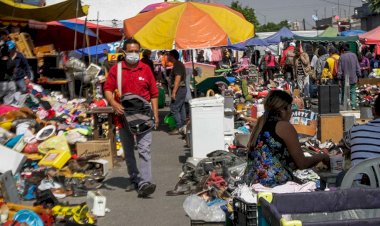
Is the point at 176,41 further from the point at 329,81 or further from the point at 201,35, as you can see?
the point at 329,81

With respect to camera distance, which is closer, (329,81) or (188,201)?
(188,201)

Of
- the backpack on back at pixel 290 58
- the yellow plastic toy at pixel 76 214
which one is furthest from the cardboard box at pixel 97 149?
the backpack on back at pixel 290 58

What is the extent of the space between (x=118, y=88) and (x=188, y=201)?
2.71 metres

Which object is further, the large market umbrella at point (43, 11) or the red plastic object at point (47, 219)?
the large market umbrella at point (43, 11)

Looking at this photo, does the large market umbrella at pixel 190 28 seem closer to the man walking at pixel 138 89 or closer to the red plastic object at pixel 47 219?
the man walking at pixel 138 89

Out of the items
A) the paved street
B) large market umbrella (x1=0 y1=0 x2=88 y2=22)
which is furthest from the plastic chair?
large market umbrella (x1=0 y1=0 x2=88 y2=22)

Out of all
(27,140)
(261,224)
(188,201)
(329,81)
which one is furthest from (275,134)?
(329,81)

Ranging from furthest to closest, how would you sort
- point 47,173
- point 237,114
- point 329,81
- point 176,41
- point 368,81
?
1. point 368,81
2. point 329,81
3. point 237,114
4. point 176,41
5. point 47,173

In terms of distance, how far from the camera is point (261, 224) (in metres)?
3.27

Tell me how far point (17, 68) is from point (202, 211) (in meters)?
10.1

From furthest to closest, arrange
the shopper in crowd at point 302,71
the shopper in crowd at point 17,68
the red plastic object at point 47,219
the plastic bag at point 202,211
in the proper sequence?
the shopper in crowd at point 302,71 < the shopper in crowd at point 17,68 < the red plastic object at point 47,219 < the plastic bag at point 202,211

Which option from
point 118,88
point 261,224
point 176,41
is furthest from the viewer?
point 176,41

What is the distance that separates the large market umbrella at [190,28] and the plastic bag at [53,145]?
9.89 ft

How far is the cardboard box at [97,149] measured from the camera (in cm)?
1031
